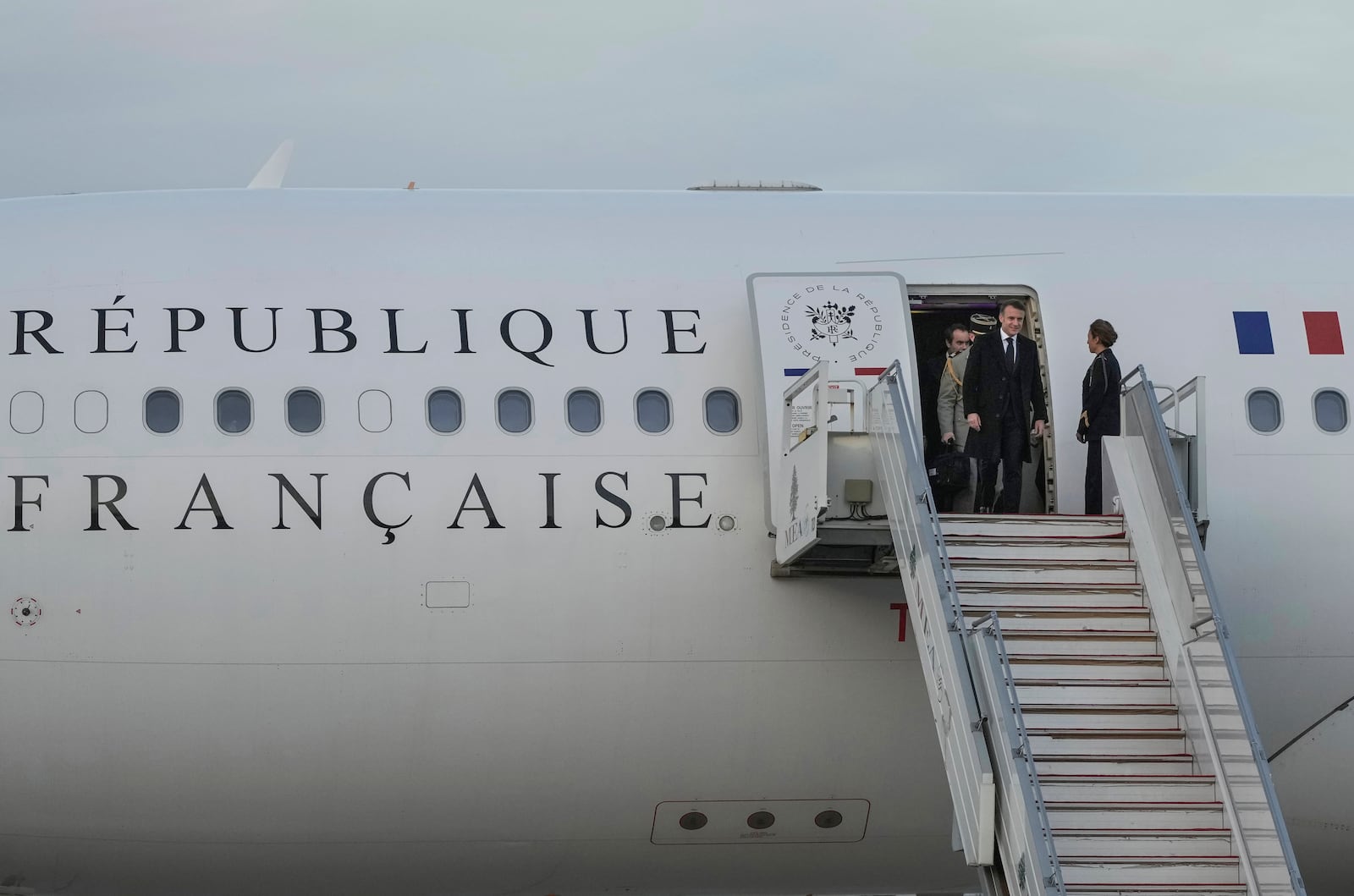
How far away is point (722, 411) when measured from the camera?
1198 centimetres

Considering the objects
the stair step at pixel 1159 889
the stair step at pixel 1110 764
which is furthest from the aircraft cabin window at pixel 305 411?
the stair step at pixel 1159 889

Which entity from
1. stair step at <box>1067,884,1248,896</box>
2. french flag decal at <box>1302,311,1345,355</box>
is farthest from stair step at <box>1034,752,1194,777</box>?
french flag decal at <box>1302,311,1345,355</box>

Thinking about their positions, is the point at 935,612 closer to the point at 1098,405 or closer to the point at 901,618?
the point at 901,618

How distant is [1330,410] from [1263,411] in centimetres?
48

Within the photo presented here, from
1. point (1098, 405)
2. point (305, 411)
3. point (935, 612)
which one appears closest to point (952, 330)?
point (1098, 405)

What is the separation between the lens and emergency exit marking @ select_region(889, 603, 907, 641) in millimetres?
11891

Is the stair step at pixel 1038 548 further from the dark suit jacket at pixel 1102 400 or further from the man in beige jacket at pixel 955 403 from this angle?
the dark suit jacket at pixel 1102 400

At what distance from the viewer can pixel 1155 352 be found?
12.5 meters

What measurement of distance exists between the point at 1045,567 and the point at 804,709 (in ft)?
6.81

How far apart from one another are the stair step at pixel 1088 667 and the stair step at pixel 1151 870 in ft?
3.81

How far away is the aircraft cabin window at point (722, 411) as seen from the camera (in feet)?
39.2

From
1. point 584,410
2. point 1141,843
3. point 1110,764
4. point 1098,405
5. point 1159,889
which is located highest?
point 584,410

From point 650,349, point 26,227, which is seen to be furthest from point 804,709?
point 26,227

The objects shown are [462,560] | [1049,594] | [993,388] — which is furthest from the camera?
[993,388]
